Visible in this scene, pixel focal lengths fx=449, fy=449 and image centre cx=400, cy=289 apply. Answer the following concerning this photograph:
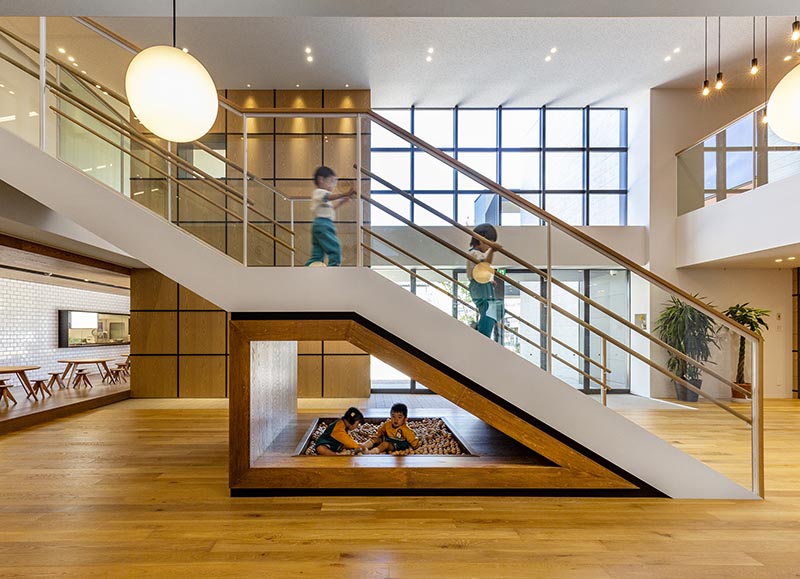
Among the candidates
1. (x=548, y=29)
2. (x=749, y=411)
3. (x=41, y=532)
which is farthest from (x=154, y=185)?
(x=548, y=29)

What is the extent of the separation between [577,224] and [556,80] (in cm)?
273

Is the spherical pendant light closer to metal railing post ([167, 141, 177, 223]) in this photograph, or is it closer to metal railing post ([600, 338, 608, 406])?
metal railing post ([167, 141, 177, 223])

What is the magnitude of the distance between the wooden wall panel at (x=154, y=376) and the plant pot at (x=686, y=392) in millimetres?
7795

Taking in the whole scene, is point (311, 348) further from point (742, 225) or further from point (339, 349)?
point (742, 225)

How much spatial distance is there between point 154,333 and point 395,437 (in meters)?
5.82

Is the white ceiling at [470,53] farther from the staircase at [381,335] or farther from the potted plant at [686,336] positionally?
the potted plant at [686,336]

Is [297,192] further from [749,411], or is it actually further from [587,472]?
[749,411]

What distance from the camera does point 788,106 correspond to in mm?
2123

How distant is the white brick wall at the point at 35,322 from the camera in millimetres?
8883

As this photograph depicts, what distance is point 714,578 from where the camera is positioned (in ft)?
7.83

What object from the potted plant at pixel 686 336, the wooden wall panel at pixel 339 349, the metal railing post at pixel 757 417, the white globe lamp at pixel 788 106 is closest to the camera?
the white globe lamp at pixel 788 106

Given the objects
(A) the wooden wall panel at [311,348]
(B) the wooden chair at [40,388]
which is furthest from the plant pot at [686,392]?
(B) the wooden chair at [40,388]

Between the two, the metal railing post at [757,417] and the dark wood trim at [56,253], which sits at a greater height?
the dark wood trim at [56,253]

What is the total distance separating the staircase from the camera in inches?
136
